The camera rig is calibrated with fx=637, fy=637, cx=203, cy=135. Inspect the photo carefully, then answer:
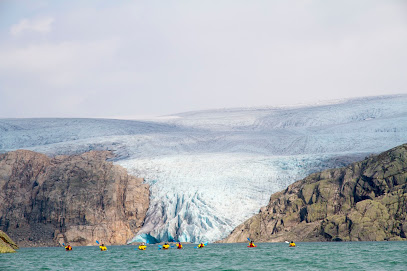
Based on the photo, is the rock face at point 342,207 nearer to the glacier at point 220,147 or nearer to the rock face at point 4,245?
the glacier at point 220,147

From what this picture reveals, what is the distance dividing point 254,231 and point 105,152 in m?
21.8

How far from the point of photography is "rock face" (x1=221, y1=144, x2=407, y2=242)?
1834 inches

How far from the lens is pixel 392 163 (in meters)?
50.8

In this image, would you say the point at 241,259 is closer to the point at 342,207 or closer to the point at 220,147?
the point at 342,207

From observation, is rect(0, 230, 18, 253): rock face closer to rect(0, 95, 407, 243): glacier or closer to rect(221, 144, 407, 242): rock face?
rect(0, 95, 407, 243): glacier

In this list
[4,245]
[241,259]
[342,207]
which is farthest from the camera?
[342,207]

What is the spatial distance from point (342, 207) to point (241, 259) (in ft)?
57.1

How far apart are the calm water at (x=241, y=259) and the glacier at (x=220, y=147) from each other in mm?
11462

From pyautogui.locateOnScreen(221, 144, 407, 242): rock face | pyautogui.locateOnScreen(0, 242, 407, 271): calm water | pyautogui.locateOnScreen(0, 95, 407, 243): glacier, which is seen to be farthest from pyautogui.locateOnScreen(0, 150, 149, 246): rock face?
pyautogui.locateOnScreen(0, 242, 407, 271): calm water

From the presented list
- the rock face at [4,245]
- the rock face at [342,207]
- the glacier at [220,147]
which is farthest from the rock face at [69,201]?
the rock face at [4,245]

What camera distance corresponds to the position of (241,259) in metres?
36.1

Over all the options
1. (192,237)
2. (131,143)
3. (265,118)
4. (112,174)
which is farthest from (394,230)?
(265,118)

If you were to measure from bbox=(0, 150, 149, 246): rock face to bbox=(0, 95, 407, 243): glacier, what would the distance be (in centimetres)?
192

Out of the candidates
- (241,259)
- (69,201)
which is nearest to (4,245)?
(241,259)
